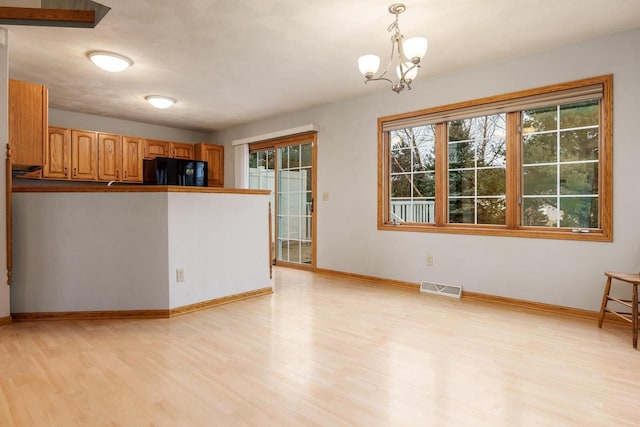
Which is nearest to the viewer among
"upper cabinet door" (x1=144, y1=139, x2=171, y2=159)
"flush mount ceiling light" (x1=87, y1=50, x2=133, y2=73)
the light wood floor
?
the light wood floor

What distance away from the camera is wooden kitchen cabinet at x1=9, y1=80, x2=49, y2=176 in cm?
336

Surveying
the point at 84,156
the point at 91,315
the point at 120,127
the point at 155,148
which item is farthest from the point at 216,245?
the point at 120,127

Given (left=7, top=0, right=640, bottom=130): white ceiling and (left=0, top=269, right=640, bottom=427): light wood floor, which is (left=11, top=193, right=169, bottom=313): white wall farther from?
(left=7, top=0, right=640, bottom=130): white ceiling

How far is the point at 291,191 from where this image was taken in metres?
6.16

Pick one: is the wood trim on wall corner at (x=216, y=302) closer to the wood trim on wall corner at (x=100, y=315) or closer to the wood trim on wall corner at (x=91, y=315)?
the wood trim on wall corner at (x=100, y=315)

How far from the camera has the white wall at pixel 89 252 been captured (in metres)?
3.24

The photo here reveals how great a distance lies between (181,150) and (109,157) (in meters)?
1.26

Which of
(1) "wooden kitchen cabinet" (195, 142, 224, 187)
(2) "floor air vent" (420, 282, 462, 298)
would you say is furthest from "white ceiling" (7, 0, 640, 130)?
(2) "floor air vent" (420, 282, 462, 298)

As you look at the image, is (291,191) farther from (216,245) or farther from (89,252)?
(89,252)

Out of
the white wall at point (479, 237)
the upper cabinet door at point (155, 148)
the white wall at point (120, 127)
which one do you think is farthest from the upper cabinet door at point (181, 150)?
the white wall at point (479, 237)

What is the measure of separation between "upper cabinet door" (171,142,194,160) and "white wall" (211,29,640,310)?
1892mm

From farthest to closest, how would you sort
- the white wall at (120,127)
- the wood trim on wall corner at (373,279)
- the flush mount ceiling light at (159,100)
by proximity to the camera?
1. the white wall at (120,127)
2. the flush mount ceiling light at (159,100)
3. the wood trim on wall corner at (373,279)

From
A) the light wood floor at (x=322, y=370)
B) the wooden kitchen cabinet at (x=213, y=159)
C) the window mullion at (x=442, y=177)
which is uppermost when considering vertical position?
the wooden kitchen cabinet at (x=213, y=159)

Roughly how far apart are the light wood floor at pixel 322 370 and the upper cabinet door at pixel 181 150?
13.6 feet
